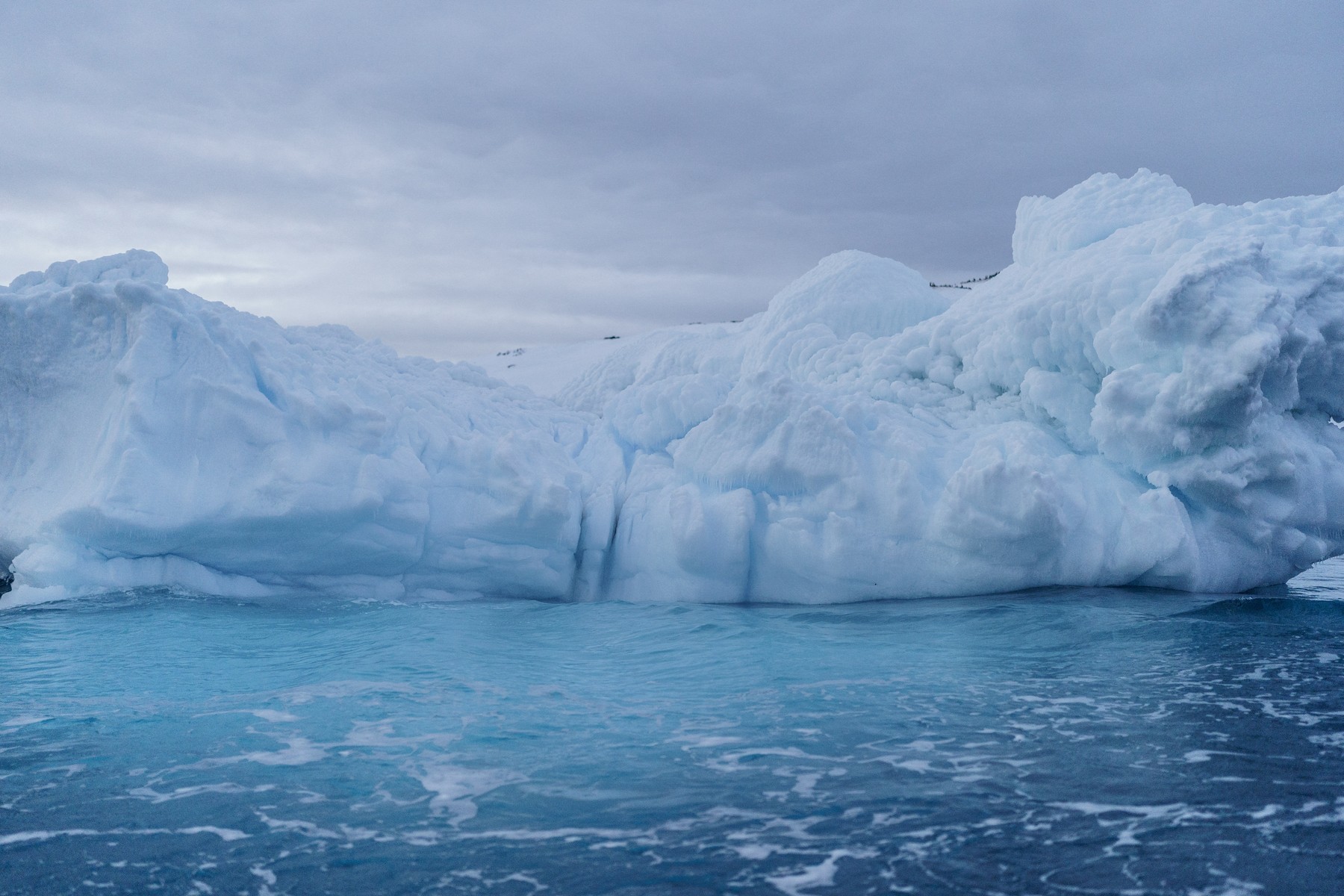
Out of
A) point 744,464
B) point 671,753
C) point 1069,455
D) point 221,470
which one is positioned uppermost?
point 1069,455

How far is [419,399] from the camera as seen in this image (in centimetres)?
1145

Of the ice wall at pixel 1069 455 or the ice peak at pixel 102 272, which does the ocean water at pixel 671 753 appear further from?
the ice peak at pixel 102 272

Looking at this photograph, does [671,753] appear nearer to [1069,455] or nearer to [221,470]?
[221,470]

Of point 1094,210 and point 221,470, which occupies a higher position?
point 1094,210

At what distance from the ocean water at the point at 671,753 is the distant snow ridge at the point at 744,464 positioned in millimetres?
957

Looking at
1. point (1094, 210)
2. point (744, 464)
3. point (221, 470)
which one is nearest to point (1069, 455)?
point (744, 464)

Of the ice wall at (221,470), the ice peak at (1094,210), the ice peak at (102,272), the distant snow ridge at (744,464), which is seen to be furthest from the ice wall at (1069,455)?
the ice peak at (102,272)

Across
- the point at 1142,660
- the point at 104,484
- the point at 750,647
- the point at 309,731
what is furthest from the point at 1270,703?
the point at 104,484

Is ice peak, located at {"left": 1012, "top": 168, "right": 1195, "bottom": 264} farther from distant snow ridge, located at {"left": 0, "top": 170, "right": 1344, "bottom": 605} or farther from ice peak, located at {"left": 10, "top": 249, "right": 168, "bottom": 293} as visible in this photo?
ice peak, located at {"left": 10, "top": 249, "right": 168, "bottom": 293}

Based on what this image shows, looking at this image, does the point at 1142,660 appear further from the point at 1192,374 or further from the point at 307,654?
the point at 307,654

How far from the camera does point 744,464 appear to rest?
1041 cm

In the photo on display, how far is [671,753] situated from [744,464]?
5.05 metres

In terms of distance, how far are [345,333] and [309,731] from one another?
7882 mm

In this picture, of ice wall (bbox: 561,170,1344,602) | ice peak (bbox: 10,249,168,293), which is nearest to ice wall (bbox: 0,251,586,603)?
ice peak (bbox: 10,249,168,293)
